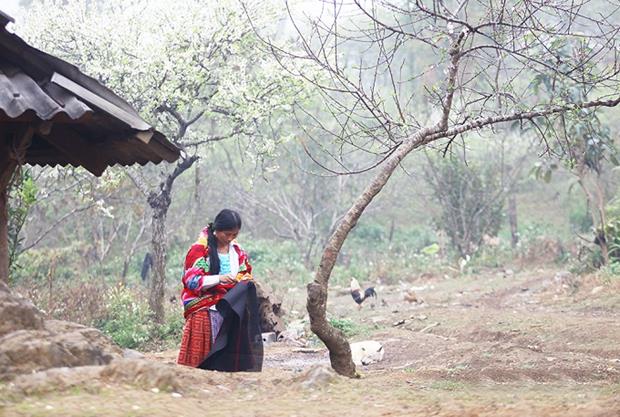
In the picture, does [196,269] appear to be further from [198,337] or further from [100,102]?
[100,102]

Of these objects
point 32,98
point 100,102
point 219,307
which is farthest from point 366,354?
point 32,98

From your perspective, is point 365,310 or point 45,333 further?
point 365,310

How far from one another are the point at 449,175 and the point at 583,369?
622 inches

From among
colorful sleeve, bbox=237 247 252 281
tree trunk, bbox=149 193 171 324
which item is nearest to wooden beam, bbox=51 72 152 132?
colorful sleeve, bbox=237 247 252 281

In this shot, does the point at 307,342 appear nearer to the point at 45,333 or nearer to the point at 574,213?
the point at 45,333

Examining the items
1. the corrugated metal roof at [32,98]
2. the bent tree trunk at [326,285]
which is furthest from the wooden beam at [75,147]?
the bent tree trunk at [326,285]

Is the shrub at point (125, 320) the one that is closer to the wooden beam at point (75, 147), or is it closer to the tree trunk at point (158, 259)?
the tree trunk at point (158, 259)

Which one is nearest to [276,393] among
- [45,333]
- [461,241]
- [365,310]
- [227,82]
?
[45,333]

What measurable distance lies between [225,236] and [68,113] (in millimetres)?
2129

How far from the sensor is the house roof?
16.2 feet

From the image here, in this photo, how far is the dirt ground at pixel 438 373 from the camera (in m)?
4.34

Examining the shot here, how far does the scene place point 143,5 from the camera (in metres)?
15.5

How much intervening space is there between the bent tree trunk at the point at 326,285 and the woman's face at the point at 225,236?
764 mm

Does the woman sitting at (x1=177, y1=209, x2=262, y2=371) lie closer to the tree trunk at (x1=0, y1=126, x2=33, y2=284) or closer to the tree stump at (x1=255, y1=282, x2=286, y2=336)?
the tree trunk at (x1=0, y1=126, x2=33, y2=284)
